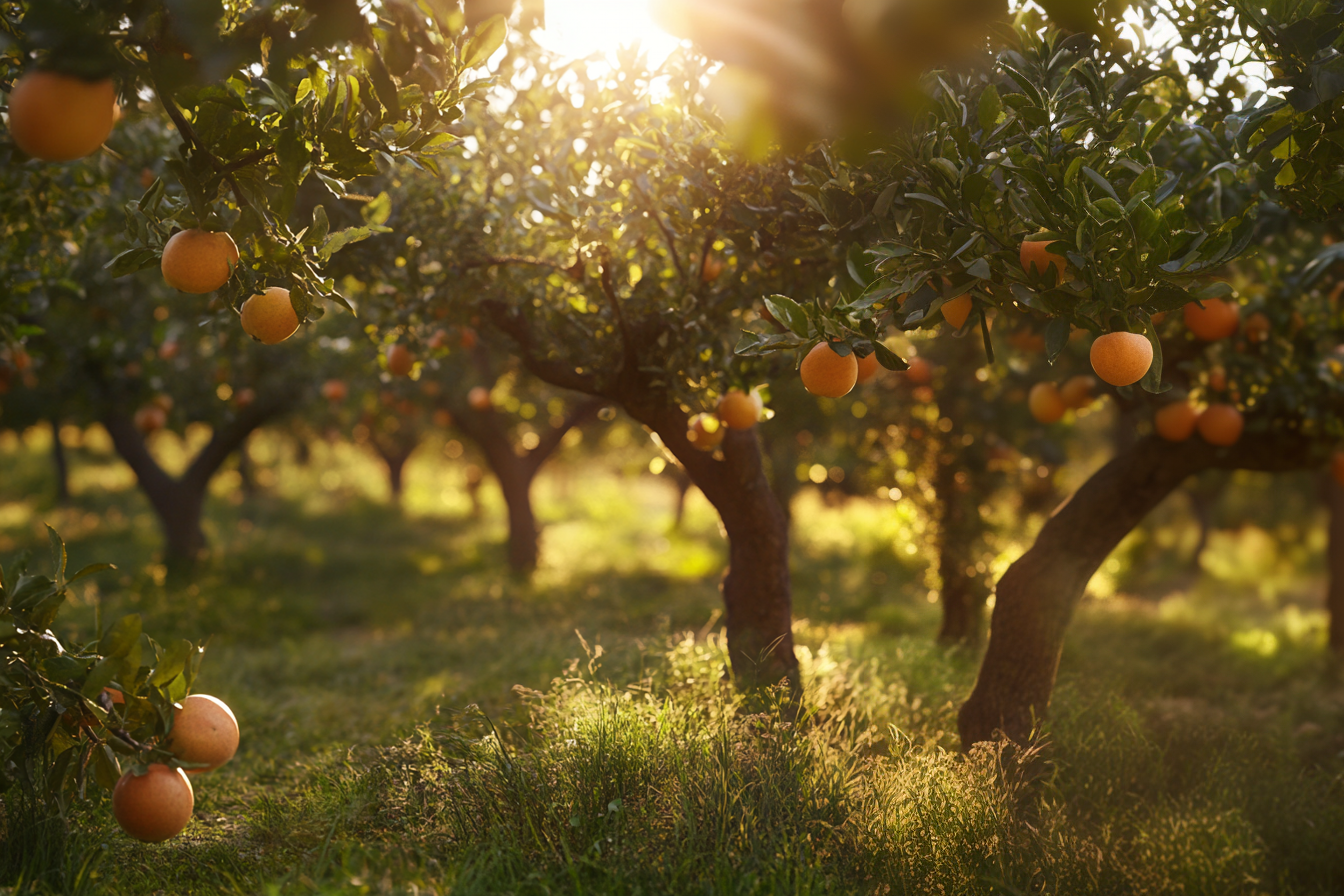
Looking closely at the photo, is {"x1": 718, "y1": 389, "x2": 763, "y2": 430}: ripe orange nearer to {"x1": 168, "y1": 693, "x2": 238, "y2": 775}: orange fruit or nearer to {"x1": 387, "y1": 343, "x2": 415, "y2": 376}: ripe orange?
{"x1": 387, "y1": 343, "x2": 415, "y2": 376}: ripe orange

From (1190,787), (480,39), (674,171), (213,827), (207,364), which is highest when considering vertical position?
(207,364)

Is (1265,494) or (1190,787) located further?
(1265,494)

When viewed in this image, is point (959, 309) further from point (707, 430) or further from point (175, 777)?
point (175, 777)

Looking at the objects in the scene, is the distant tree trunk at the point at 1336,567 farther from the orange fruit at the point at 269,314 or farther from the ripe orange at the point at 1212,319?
the orange fruit at the point at 269,314

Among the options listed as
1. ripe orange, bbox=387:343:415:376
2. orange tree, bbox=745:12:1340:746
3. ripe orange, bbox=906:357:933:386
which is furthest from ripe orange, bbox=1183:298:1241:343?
ripe orange, bbox=387:343:415:376

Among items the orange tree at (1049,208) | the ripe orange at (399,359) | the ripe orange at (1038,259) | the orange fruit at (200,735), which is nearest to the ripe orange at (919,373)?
the orange tree at (1049,208)

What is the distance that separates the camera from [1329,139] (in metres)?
3.02

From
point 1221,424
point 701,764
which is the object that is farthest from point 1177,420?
point 701,764

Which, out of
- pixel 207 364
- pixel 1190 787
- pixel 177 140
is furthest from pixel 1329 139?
pixel 207 364

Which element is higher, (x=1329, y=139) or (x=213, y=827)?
(x=1329, y=139)

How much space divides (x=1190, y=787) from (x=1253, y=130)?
11.2ft

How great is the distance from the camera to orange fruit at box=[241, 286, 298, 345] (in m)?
2.72

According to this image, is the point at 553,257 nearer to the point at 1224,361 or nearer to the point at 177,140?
the point at 177,140

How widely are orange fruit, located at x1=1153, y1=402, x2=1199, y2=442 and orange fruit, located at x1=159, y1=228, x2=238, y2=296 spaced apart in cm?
476
